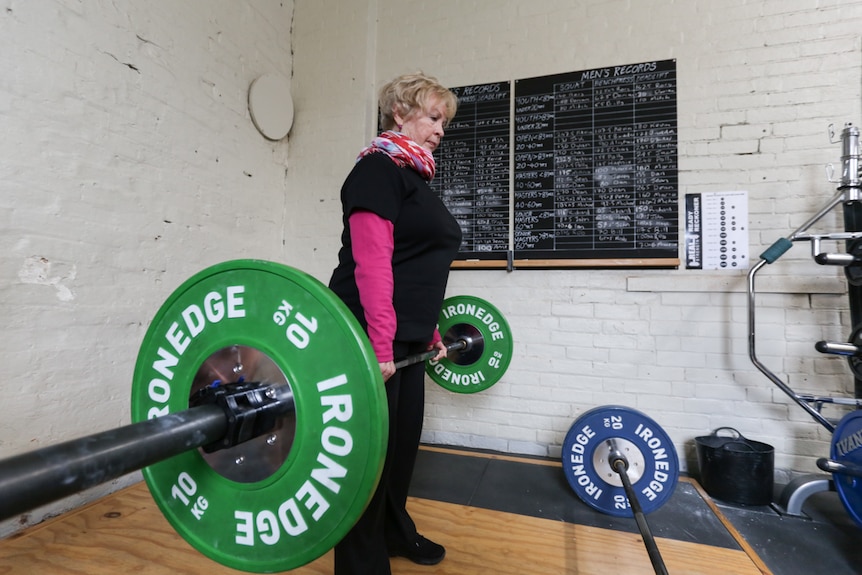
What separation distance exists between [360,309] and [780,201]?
5.91ft

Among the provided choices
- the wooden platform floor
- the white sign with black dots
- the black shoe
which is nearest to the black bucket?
the wooden platform floor

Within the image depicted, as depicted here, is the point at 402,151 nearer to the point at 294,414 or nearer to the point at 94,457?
the point at 294,414

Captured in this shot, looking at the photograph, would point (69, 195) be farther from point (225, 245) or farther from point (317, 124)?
point (317, 124)

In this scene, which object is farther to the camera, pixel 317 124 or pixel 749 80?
pixel 317 124

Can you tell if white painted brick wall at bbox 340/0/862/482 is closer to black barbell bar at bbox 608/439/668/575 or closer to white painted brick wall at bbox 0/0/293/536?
black barbell bar at bbox 608/439/668/575

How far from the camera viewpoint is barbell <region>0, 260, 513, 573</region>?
0.51 meters

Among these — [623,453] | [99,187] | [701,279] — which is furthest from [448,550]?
[99,187]

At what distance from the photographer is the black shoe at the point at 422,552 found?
44.3 inches

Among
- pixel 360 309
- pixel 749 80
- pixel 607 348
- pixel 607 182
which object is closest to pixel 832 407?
pixel 607 348

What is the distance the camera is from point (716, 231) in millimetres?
1789

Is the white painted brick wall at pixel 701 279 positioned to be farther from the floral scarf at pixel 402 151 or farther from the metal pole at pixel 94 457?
the metal pole at pixel 94 457

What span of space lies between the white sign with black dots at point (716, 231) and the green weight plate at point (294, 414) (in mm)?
1769

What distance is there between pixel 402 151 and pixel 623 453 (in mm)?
1146

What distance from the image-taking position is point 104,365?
1438 millimetres
